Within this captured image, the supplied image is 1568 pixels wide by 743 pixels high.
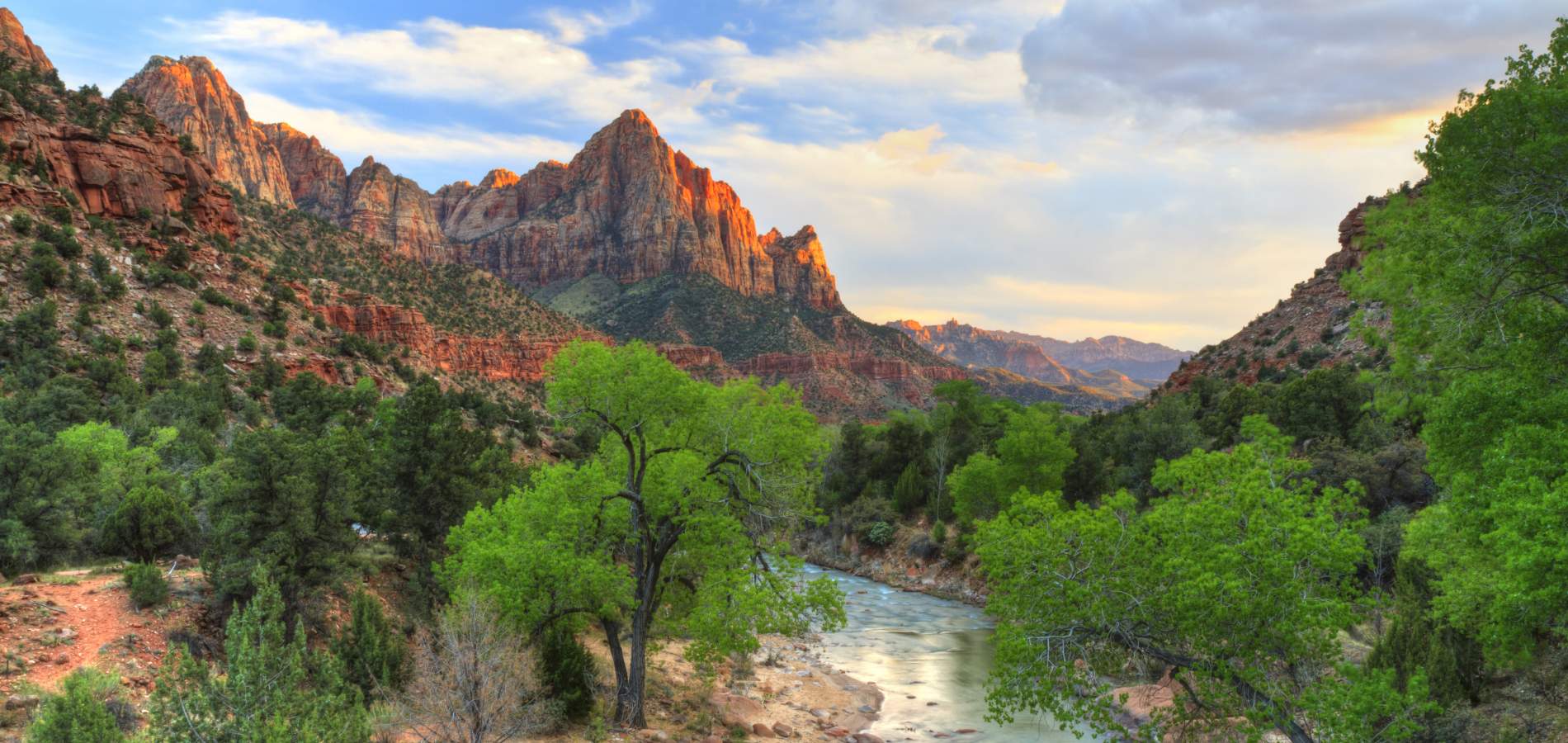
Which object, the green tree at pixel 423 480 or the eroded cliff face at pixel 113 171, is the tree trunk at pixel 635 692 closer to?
the green tree at pixel 423 480

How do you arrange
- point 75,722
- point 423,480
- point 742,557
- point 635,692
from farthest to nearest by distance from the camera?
point 423,480 → point 635,692 → point 742,557 → point 75,722

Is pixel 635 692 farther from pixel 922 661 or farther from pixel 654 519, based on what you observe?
pixel 922 661

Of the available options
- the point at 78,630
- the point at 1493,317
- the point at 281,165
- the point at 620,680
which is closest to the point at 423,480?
the point at 78,630

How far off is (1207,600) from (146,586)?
2026cm

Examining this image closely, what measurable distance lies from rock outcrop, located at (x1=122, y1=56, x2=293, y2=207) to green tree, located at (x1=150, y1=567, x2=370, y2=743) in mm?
161622

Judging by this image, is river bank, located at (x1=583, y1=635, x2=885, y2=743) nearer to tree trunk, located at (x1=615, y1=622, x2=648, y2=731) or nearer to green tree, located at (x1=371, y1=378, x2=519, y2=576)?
tree trunk, located at (x1=615, y1=622, x2=648, y2=731)

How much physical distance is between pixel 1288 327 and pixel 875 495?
3946cm

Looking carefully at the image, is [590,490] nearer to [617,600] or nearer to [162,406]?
[617,600]

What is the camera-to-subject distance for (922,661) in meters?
30.3

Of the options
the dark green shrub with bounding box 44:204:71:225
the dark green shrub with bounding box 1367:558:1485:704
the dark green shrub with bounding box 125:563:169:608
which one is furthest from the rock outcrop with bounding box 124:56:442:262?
the dark green shrub with bounding box 1367:558:1485:704

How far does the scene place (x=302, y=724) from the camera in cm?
876

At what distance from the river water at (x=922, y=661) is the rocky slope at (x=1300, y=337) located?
3622cm

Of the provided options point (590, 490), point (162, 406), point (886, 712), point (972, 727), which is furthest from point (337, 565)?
point (162, 406)

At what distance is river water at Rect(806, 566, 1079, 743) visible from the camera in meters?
21.7
